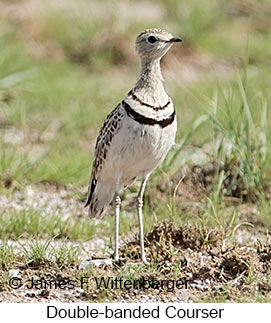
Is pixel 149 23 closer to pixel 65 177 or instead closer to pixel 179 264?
pixel 65 177

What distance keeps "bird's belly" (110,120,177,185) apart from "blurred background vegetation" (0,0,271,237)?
565mm

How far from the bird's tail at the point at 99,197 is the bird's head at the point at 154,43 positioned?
3.06ft

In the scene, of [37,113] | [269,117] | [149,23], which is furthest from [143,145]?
[149,23]

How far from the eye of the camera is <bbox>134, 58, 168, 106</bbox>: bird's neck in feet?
14.8

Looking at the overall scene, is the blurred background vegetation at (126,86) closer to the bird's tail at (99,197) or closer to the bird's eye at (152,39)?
the bird's tail at (99,197)

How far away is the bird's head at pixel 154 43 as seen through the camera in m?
4.61

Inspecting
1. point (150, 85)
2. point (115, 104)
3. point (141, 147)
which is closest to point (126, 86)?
point (115, 104)

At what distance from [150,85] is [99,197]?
0.99m

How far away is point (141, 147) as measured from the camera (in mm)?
4477

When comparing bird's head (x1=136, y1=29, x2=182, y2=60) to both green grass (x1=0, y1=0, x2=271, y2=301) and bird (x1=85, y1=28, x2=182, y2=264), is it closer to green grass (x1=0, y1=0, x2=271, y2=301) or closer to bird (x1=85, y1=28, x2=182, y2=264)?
bird (x1=85, y1=28, x2=182, y2=264)

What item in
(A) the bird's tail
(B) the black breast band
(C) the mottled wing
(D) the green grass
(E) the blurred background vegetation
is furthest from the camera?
(E) the blurred background vegetation

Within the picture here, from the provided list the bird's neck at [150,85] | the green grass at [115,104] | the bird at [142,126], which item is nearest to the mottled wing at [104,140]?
the bird at [142,126]

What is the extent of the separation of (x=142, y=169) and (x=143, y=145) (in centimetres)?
28

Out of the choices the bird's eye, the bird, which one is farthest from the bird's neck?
the bird's eye
